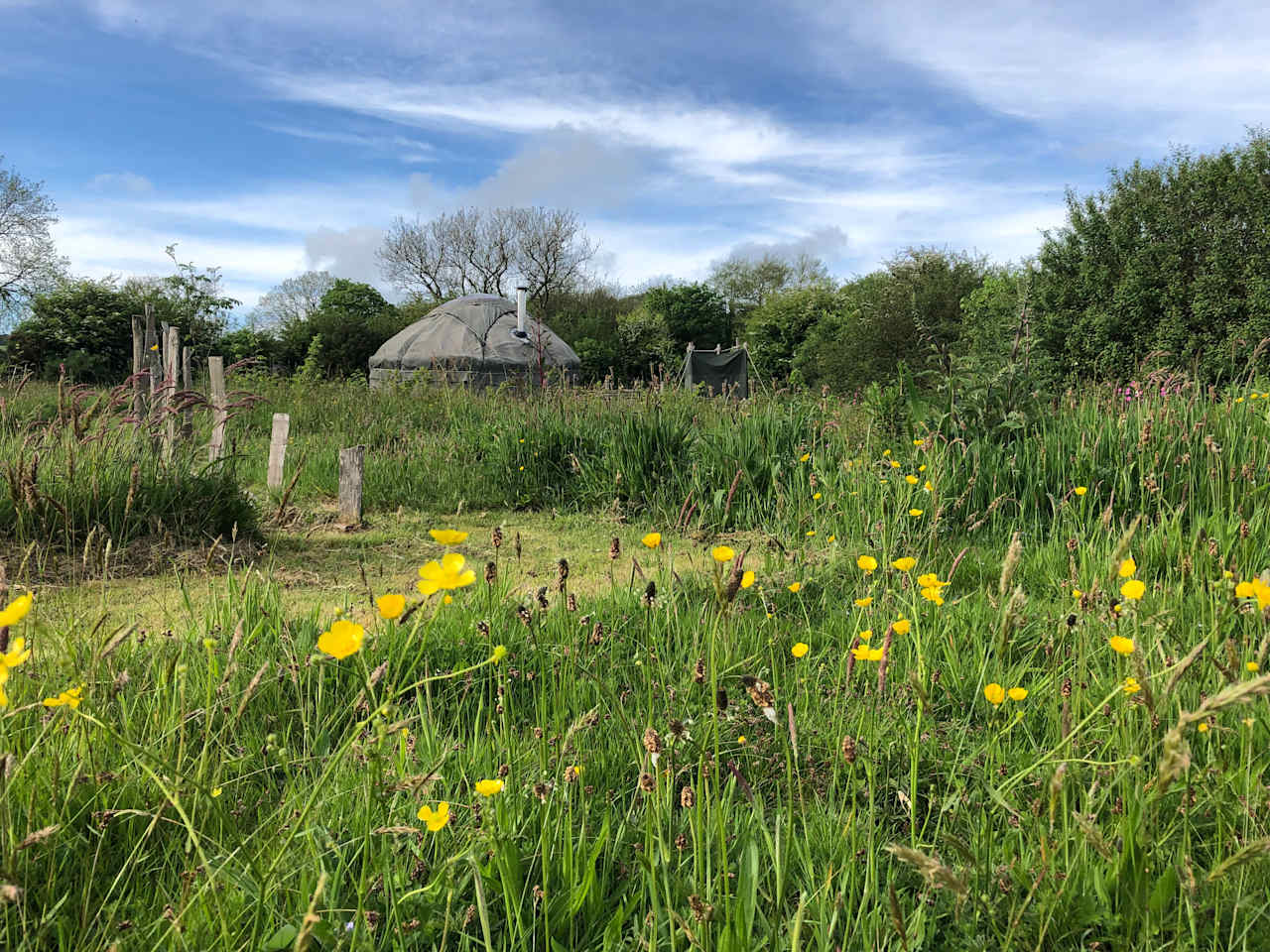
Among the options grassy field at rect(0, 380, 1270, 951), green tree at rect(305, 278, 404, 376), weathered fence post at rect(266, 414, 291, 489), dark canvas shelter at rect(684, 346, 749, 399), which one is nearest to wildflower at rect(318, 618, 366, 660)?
grassy field at rect(0, 380, 1270, 951)

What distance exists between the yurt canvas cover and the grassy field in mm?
13999

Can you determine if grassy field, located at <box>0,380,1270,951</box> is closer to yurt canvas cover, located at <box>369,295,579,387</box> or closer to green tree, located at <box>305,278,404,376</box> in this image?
yurt canvas cover, located at <box>369,295,579,387</box>

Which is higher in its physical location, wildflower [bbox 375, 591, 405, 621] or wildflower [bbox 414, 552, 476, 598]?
wildflower [bbox 414, 552, 476, 598]

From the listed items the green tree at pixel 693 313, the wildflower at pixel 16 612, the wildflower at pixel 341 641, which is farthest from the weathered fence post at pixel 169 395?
the green tree at pixel 693 313

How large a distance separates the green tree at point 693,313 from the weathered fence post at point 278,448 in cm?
2794

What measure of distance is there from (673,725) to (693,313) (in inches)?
1386

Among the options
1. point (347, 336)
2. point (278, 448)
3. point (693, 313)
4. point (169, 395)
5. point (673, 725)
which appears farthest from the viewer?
point (693, 313)

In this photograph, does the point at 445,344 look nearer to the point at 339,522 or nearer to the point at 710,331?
the point at 339,522

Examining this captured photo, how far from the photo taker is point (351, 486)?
5293 mm

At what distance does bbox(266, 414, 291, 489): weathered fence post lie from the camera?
6.26 m

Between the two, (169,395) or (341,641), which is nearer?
(341,641)

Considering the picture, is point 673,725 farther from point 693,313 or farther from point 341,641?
point 693,313

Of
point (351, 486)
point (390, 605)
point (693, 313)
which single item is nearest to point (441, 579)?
point (390, 605)

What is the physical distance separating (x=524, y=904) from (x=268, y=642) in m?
1.44
